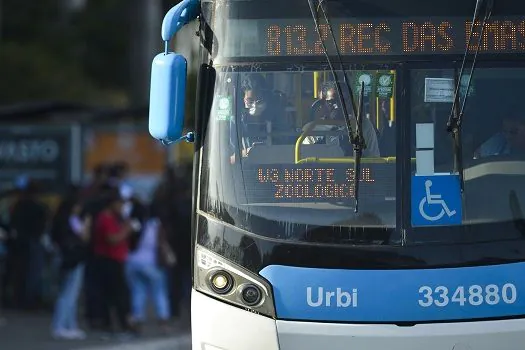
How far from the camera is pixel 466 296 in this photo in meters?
6.37

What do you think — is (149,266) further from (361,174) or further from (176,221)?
(361,174)

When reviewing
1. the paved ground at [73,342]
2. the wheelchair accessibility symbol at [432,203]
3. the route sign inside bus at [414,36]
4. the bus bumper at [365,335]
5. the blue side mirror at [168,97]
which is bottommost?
the paved ground at [73,342]

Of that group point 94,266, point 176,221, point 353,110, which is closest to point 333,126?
point 353,110

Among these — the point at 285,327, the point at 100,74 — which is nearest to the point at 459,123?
the point at 285,327

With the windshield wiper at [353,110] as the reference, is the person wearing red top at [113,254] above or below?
below

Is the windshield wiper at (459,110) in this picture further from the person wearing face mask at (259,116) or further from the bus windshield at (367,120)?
the person wearing face mask at (259,116)

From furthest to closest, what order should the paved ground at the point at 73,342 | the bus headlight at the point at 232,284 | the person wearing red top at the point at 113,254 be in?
the person wearing red top at the point at 113,254
the paved ground at the point at 73,342
the bus headlight at the point at 232,284

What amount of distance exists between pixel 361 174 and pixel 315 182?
264 millimetres

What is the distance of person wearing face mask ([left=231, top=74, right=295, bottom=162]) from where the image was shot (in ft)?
21.9

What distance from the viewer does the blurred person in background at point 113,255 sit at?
42.9 feet

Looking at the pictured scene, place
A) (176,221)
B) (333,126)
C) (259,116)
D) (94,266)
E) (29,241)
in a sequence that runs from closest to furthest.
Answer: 1. (333,126)
2. (259,116)
3. (94,266)
4. (176,221)
5. (29,241)

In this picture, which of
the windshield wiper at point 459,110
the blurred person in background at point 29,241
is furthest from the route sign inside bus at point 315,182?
the blurred person in background at point 29,241

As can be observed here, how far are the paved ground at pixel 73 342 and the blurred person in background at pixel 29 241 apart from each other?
2.06 ft

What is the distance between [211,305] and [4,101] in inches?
977
